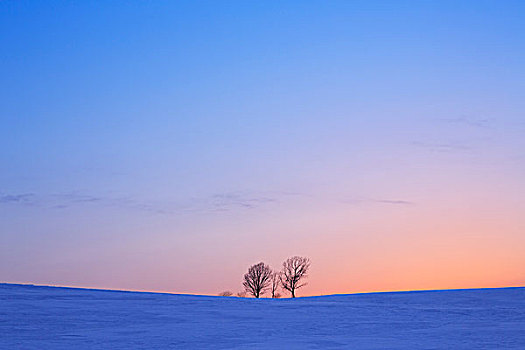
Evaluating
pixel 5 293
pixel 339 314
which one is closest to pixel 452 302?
pixel 339 314

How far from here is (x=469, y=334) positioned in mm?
11109

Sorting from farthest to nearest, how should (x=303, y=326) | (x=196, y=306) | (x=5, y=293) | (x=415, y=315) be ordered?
(x=5, y=293)
(x=196, y=306)
(x=415, y=315)
(x=303, y=326)

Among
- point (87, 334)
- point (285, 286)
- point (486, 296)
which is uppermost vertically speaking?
point (285, 286)

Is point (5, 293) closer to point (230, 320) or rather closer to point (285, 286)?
point (230, 320)

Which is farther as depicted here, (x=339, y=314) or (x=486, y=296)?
(x=486, y=296)

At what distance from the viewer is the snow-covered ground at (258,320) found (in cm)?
1025

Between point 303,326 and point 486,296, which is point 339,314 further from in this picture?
point 486,296

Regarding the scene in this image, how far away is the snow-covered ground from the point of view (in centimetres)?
1025

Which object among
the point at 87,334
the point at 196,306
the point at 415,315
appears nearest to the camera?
the point at 87,334

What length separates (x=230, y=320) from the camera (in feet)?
43.0

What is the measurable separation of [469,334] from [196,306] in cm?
673

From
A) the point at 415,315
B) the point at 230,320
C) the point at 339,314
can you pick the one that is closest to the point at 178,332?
the point at 230,320

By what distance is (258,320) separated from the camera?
13.2 metres

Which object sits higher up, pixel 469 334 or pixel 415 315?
pixel 415 315
